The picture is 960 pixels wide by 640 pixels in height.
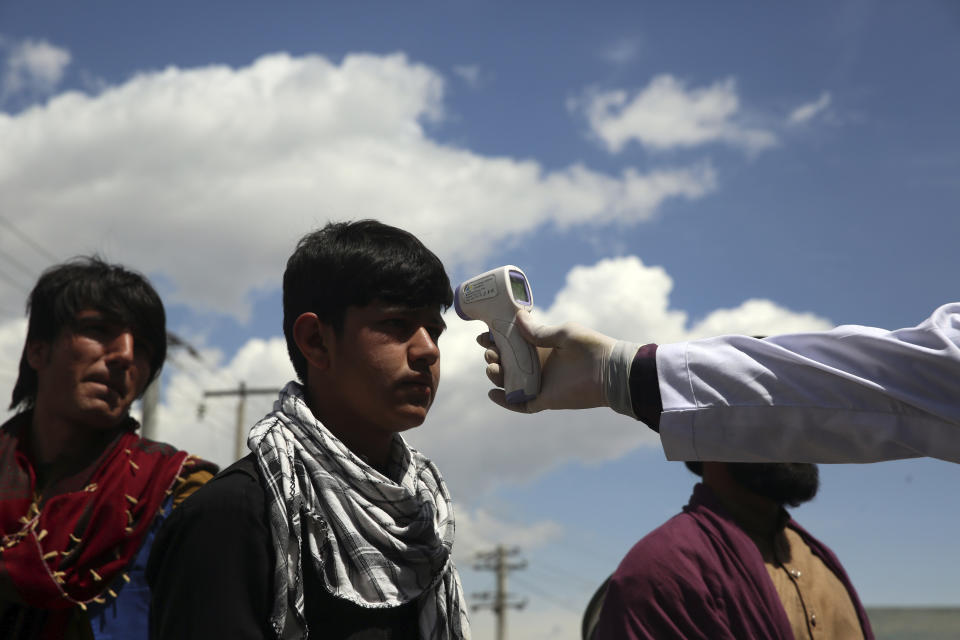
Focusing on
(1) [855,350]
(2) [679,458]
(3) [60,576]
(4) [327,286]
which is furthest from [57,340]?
(1) [855,350]

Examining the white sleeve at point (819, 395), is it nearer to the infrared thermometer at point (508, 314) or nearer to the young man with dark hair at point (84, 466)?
the infrared thermometer at point (508, 314)

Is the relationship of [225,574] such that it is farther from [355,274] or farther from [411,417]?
[355,274]

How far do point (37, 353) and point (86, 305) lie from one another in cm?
28

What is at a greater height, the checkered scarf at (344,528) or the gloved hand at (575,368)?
the gloved hand at (575,368)

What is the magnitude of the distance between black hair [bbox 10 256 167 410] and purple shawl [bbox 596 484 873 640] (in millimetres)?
2037

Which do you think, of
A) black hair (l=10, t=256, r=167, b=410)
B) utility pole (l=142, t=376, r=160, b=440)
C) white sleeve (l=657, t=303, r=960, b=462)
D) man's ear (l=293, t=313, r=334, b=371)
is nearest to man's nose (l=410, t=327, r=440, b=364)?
man's ear (l=293, t=313, r=334, b=371)

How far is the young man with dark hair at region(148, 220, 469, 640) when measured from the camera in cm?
203

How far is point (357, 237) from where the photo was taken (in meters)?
2.62

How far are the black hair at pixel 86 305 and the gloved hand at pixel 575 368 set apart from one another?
1.90 meters

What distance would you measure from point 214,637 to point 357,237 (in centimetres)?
114

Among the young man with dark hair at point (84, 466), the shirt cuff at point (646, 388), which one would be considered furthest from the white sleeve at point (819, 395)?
the young man with dark hair at point (84, 466)

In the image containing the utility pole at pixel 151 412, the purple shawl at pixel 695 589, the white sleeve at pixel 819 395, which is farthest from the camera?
the utility pole at pixel 151 412

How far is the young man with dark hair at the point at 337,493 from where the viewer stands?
2.03m

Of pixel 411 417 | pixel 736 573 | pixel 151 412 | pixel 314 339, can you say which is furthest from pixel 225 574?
pixel 151 412
